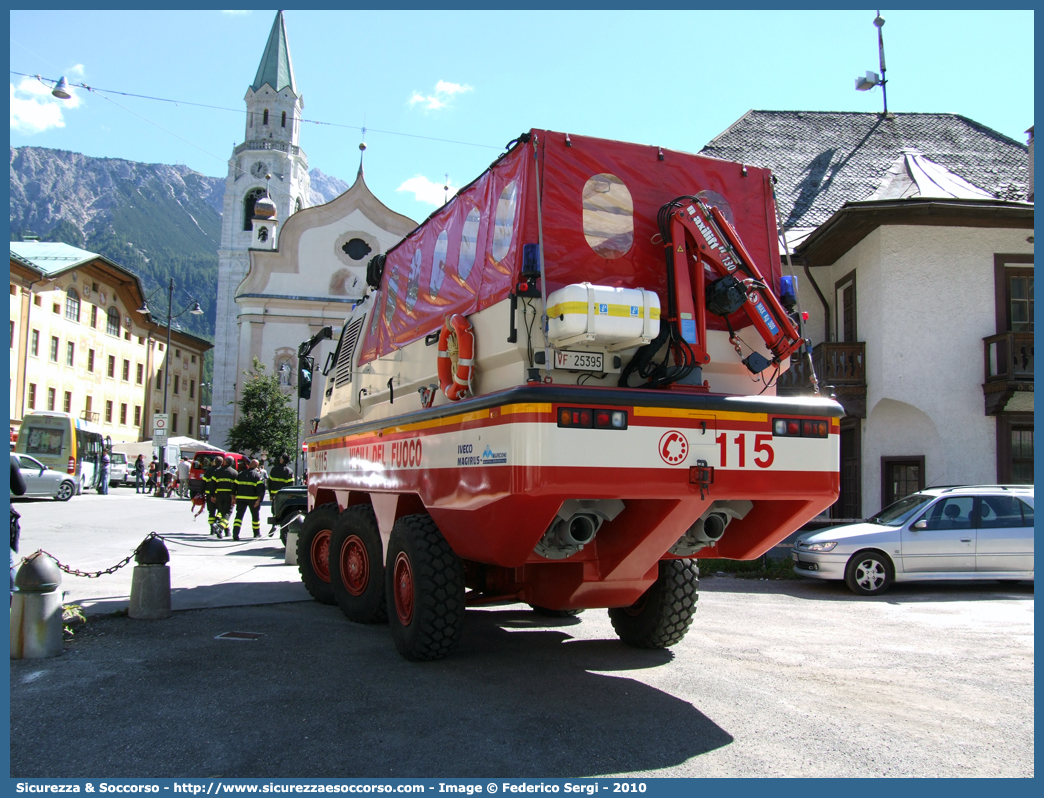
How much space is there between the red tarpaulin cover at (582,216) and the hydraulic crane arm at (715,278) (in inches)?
6.6

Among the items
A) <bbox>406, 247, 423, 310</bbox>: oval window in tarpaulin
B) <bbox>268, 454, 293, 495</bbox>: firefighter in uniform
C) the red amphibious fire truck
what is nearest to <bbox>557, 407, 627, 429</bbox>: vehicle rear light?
the red amphibious fire truck

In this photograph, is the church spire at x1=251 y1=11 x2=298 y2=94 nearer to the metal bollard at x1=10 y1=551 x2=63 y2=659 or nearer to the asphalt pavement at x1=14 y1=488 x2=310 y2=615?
the asphalt pavement at x1=14 y1=488 x2=310 y2=615

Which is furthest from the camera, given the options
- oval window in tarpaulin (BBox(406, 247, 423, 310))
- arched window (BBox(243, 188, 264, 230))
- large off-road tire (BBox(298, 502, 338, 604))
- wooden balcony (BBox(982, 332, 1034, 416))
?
arched window (BBox(243, 188, 264, 230))

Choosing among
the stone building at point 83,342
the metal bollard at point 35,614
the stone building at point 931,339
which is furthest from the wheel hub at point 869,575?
the stone building at point 83,342

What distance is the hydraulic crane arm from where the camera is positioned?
5133 mm

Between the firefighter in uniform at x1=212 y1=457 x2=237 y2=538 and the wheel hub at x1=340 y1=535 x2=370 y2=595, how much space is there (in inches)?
373

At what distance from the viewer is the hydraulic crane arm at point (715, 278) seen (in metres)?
5.13

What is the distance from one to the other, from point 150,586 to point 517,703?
3863mm

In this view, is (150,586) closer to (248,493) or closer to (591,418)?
(591,418)

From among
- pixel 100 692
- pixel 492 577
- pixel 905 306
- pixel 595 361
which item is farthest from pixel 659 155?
pixel 905 306

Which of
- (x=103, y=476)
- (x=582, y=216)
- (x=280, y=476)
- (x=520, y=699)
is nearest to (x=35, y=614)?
(x=520, y=699)

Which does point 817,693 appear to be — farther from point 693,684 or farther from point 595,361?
point 595,361

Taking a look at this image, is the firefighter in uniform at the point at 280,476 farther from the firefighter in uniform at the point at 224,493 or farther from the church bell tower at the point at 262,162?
the church bell tower at the point at 262,162

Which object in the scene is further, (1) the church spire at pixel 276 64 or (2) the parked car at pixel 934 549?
(1) the church spire at pixel 276 64
